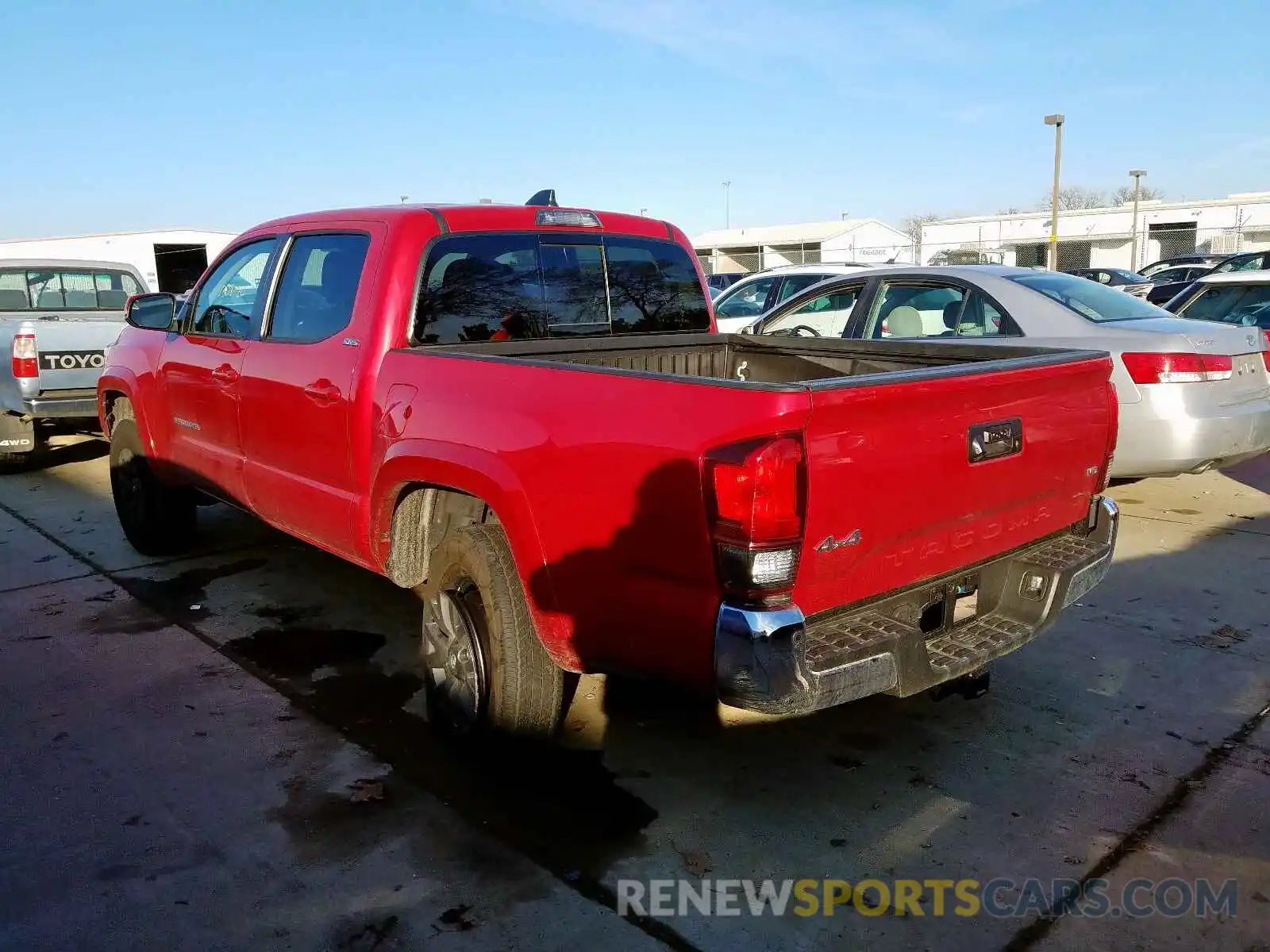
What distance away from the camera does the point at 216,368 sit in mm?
4988

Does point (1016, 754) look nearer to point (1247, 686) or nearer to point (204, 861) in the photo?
point (1247, 686)

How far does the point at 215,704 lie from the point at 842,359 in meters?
3.07

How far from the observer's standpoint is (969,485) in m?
3.07

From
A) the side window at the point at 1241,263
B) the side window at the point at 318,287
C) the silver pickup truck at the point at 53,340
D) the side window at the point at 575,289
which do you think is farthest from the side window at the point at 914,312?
the side window at the point at 1241,263

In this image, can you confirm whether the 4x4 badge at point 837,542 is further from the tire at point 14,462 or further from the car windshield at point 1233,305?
the tire at point 14,462

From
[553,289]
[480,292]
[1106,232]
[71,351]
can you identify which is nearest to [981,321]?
[553,289]

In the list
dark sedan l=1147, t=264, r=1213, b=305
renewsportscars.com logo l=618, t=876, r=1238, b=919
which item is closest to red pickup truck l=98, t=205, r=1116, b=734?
renewsportscars.com logo l=618, t=876, r=1238, b=919

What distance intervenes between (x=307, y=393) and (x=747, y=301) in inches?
417

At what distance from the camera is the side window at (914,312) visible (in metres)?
7.05

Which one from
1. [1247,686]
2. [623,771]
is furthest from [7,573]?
[1247,686]

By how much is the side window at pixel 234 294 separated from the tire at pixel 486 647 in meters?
1.97

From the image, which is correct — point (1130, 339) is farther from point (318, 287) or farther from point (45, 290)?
point (45, 290)

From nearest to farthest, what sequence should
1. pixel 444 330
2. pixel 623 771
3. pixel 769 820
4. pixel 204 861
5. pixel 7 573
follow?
pixel 204 861
pixel 769 820
pixel 623 771
pixel 444 330
pixel 7 573

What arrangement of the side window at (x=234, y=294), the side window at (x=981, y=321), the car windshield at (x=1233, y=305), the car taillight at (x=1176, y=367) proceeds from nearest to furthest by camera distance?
the side window at (x=234, y=294) → the car taillight at (x=1176, y=367) → the side window at (x=981, y=321) → the car windshield at (x=1233, y=305)
